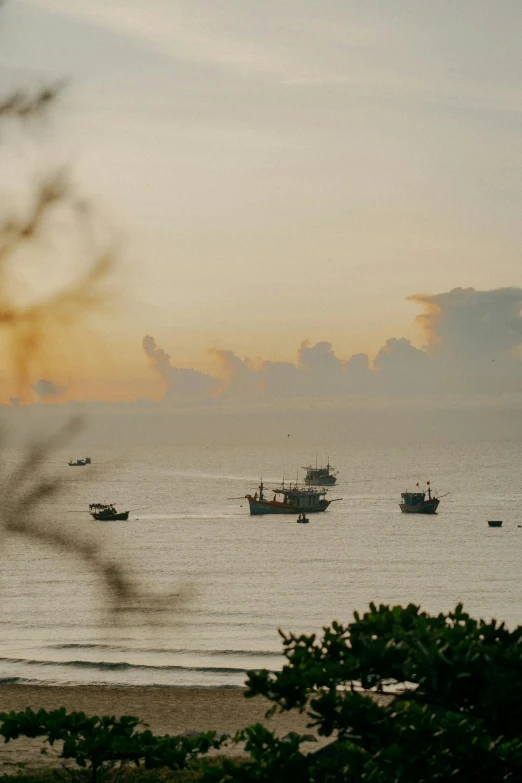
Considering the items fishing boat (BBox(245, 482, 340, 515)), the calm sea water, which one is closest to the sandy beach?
the calm sea water

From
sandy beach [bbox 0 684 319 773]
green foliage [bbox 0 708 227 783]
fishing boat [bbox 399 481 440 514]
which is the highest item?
Result: fishing boat [bbox 399 481 440 514]

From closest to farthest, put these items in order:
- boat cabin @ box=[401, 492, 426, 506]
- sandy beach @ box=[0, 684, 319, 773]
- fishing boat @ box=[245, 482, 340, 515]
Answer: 1. sandy beach @ box=[0, 684, 319, 773]
2. fishing boat @ box=[245, 482, 340, 515]
3. boat cabin @ box=[401, 492, 426, 506]

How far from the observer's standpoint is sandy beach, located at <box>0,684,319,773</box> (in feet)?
105

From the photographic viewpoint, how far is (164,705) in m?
36.2

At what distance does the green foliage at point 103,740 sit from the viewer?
1138 cm

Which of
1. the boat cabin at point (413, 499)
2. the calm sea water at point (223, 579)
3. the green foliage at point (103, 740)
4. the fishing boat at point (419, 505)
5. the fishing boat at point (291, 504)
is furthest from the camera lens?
the boat cabin at point (413, 499)

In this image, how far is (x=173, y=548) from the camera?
111562mm

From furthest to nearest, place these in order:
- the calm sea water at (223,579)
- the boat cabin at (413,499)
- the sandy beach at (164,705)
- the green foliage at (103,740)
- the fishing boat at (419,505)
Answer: the boat cabin at (413,499), the fishing boat at (419,505), the calm sea water at (223,579), the sandy beach at (164,705), the green foliage at (103,740)

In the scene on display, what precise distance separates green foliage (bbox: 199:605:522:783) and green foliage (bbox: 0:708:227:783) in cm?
241

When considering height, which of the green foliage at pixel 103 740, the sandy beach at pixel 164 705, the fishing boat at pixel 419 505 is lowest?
the sandy beach at pixel 164 705

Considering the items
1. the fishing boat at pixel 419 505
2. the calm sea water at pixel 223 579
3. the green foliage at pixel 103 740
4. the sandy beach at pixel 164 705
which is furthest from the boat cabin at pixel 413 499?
the green foliage at pixel 103 740

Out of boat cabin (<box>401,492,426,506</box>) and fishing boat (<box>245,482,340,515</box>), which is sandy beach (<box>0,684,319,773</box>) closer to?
fishing boat (<box>245,482,340,515</box>)

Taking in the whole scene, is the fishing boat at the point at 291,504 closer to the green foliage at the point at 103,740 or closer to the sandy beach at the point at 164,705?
the sandy beach at the point at 164,705

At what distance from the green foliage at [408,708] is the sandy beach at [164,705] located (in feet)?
68.0
